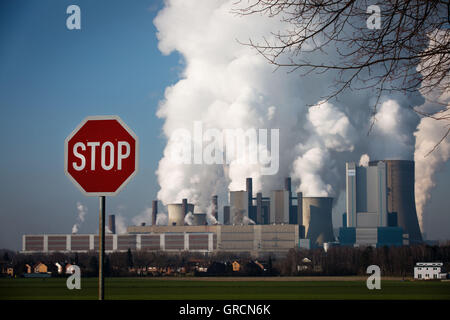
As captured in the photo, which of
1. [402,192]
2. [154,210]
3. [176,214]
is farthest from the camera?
[402,192]

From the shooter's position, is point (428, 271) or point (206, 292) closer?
point (206, 292)

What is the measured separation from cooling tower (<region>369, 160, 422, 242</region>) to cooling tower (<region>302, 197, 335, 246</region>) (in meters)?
11.3

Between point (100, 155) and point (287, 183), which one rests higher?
point (287, 183)

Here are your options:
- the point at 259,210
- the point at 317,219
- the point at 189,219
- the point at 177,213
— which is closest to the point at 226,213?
the point at 259,210

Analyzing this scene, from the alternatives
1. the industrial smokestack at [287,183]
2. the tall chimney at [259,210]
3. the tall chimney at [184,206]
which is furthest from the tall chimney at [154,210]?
the industrial smokestack at [287,183]

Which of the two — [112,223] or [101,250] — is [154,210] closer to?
[112,223]

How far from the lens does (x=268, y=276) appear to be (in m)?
54.9

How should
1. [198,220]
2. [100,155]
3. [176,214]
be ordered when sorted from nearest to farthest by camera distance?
[100,155]
[176,214]
[198,220]

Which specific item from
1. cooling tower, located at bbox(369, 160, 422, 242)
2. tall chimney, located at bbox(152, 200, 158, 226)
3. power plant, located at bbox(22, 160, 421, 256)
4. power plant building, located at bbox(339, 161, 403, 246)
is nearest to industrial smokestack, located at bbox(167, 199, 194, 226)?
power plant, located at bbox(22, 160, 421, 256)

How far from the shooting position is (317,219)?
87938mm

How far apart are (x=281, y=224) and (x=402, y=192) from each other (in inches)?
764
